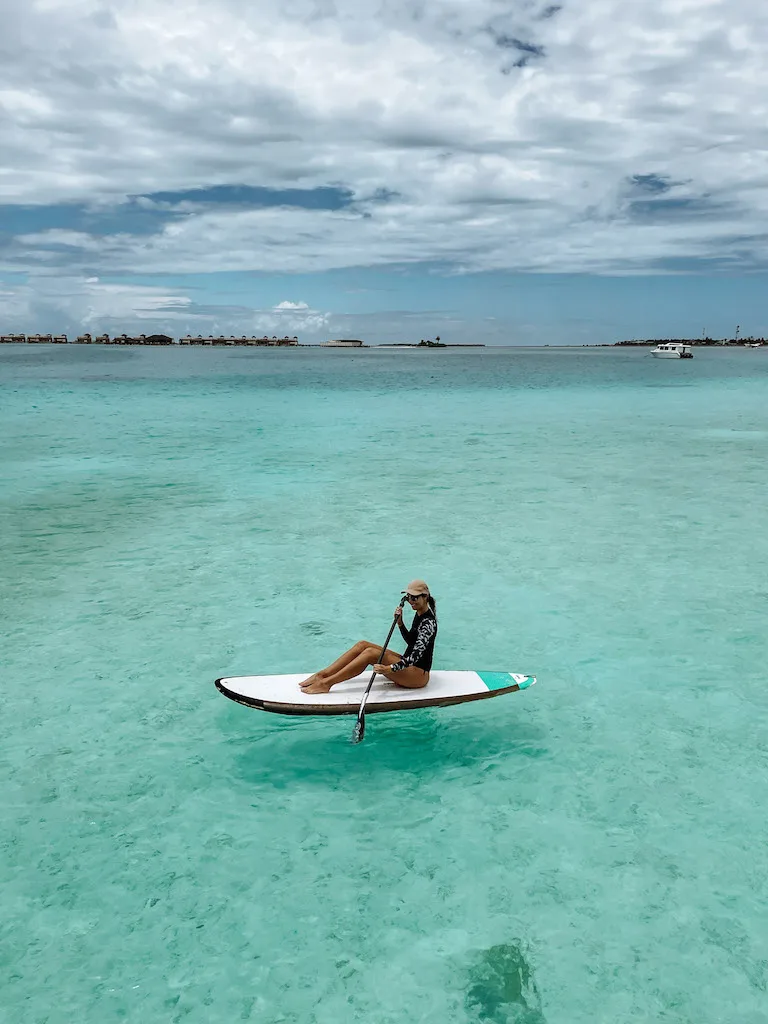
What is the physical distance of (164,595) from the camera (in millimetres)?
16328

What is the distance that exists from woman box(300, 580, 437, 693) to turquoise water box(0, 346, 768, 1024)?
944mm

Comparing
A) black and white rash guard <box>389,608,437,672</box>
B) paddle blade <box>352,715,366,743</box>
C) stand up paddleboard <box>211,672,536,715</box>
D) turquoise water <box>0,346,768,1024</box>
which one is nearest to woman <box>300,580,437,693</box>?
black and white rash guard <box>389,608,437,672</box>

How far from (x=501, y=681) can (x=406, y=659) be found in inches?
53.3

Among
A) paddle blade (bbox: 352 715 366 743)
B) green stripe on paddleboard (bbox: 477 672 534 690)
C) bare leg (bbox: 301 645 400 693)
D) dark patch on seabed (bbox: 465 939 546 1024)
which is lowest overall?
dark patch on seabed (bbox: 465 939 546 1024)

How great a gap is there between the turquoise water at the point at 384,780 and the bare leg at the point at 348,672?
2.87 ft

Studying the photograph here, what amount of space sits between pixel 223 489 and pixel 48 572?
34.6 feet

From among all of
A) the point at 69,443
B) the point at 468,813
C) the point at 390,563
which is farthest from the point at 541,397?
the point at 468,813

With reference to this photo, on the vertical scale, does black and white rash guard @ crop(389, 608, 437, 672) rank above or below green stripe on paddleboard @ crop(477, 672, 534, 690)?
above

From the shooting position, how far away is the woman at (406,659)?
9.98m

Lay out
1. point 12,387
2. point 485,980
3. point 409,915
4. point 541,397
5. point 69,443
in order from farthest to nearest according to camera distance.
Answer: point 12,387 → point 541,397 → point 69,443 → point 409,915 → point 485,980

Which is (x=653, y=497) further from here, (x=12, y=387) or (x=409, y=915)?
(x=12, y=387)

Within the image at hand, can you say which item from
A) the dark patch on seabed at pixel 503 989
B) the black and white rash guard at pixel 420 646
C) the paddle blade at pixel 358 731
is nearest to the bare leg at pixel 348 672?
the black and white rash guard at pixel 420 646

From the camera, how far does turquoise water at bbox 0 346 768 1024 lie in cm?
691

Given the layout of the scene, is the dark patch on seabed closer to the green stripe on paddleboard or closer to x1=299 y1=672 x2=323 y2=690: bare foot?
the green stripe on paddleboard
